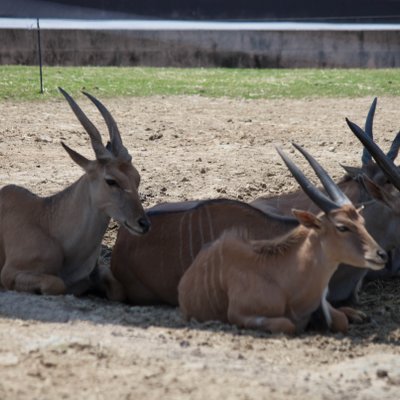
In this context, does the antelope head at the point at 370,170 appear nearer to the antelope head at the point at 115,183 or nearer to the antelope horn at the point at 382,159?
the antelope horn at the point at 382,159

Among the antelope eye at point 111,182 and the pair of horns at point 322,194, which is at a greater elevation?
the pair of horns at point 322,194

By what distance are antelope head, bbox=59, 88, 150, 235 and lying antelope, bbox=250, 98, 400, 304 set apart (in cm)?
83

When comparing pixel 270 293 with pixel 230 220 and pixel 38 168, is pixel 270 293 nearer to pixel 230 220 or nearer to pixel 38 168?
pixel 230 220

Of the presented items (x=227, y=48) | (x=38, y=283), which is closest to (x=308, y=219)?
(x=38, y=283)

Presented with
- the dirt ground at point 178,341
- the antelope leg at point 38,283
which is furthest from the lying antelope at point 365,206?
the antelope leg at point 38,283

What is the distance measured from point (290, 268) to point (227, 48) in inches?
441

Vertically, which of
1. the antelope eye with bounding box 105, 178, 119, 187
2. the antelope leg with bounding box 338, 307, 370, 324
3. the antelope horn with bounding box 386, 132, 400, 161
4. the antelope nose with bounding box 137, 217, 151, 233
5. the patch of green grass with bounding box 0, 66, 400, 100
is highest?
the antelope horn with bounding box 386, 132, 400, 161

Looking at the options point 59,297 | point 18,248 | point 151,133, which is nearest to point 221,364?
point 59,297

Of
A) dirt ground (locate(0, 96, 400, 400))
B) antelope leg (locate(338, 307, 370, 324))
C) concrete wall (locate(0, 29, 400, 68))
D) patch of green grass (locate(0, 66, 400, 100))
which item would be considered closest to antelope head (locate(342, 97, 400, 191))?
dirt ground (locate(0, 96, 400, 400))

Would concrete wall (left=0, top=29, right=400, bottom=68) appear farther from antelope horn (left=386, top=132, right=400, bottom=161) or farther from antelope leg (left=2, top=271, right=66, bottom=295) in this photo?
antelope leg (left=2, top=271, right=66, bottom=295)

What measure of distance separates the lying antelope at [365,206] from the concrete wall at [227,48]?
9329 mm

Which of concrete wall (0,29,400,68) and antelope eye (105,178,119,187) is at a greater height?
concrete wall (0,29,400,68)

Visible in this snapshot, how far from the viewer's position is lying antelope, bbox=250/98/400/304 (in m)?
6.07

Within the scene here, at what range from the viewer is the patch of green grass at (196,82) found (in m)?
12.1
